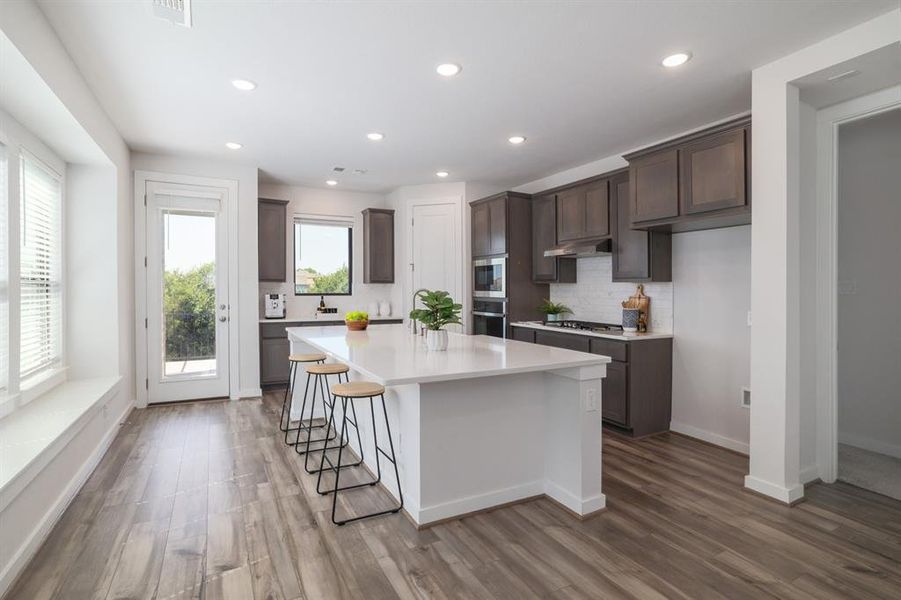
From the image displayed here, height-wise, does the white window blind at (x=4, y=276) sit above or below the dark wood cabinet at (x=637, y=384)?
above

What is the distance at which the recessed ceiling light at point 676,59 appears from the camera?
2822 mm

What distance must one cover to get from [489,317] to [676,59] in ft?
11.3

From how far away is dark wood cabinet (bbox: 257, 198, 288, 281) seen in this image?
5980 millimetres

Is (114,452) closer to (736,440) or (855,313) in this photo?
(736,440)

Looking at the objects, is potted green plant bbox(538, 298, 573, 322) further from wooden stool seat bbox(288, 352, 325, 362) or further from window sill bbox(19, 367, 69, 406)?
window sill bbox(19, 367, 69, 406)

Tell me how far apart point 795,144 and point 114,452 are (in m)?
5.16

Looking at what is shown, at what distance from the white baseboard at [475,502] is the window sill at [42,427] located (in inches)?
70.8

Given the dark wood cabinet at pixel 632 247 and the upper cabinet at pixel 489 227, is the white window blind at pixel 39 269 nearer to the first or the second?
the upper cabinet at pixel 489 227

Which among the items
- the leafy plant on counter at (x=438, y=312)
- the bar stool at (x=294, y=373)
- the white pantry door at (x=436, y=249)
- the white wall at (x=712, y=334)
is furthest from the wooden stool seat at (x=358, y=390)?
the white pantry door at (x=436, y=249)

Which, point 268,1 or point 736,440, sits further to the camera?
point 736,440

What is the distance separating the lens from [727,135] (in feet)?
10.5

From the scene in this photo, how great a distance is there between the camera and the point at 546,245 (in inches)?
212

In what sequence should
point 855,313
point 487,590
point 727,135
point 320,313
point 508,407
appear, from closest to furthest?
point 487,590 → point 508,407 → point 727,135 → point 855,313 → point 320,313

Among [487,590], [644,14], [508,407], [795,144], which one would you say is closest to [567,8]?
[644,14]
